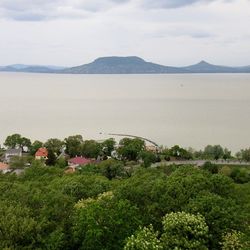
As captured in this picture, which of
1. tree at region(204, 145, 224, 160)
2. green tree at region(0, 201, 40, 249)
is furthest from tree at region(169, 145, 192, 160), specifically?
green tree at region(0, 201, 40, 249)

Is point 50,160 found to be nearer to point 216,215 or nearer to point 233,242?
point 216,215

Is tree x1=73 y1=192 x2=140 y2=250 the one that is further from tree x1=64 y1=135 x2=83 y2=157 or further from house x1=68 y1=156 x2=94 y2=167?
tree x1=64 y1=135 x2=83 y2=157

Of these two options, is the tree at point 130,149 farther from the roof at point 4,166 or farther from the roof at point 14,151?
the roof at point 4,166

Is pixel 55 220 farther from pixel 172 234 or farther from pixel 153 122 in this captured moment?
pixel 153 122

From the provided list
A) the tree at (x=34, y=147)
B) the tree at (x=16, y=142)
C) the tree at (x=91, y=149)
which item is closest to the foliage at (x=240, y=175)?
the tree at (x=91, y=149)

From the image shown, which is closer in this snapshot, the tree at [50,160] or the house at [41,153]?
the tree at [50,160]
